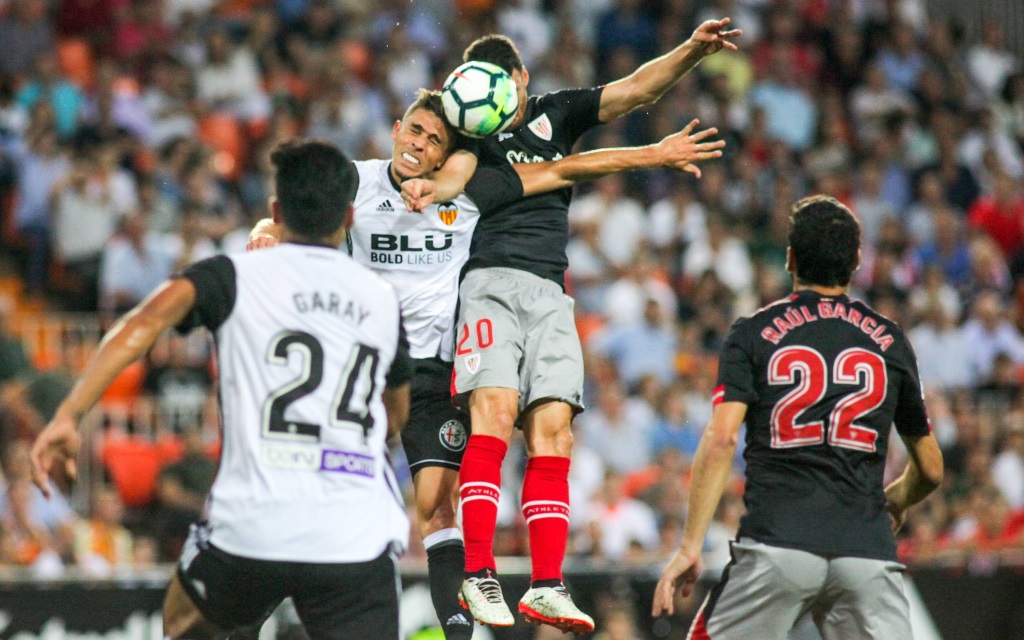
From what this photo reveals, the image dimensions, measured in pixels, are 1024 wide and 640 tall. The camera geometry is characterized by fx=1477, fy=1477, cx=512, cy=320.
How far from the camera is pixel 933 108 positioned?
20359mm

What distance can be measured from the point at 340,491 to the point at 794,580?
2083 mm

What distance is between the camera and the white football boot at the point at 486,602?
6.69m

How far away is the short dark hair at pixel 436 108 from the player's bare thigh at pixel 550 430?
4.60ft

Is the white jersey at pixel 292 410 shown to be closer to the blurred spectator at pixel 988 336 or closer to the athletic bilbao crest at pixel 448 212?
the athletic bilbao crest at pixel 448 212

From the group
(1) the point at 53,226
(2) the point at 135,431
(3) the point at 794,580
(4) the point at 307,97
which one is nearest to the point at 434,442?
(3) the point at 794,580

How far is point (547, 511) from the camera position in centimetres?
705

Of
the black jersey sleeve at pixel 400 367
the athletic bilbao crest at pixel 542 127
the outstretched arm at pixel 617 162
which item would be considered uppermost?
the athletic bilbao crest at pixel 542 127

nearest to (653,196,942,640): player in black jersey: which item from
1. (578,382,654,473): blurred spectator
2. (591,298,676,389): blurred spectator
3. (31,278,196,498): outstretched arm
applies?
(31,278,196,498): outstretched arm

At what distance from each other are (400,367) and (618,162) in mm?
2294

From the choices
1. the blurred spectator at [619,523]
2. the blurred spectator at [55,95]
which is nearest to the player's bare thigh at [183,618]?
the blurred spectator at [619,523]

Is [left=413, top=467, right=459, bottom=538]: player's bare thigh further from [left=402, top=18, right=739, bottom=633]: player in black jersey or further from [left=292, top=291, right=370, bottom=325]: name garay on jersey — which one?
[left=292, top=291, right=370, bottom=325]: name garay on jersey

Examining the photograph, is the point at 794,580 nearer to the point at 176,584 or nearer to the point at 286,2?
the point at 176,584

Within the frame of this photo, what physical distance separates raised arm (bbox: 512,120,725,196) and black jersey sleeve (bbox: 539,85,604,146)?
15.2 inches

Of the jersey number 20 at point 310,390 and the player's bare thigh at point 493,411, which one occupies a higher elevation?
the jersey number 20 at point 310,390
